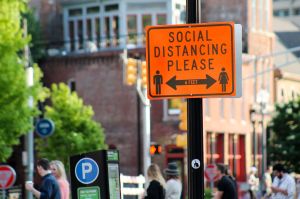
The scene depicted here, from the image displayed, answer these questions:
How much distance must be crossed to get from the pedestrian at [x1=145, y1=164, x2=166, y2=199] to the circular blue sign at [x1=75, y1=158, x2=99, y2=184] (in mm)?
4975

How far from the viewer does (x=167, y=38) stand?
Result: 10508 millimetres

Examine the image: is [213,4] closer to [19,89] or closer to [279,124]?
[279,124]

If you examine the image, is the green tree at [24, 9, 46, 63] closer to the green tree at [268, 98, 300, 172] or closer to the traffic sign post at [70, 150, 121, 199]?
the green tree at [268, 98, 300, 172]

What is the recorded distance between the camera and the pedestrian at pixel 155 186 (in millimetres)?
18469

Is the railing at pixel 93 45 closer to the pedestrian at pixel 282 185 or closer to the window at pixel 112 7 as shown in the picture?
the window at pixel 112 7

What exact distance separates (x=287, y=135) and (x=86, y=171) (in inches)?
1958

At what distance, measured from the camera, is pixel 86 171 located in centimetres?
1352

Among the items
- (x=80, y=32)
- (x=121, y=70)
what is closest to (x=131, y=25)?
(x=121, y=70)

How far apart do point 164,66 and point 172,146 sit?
5092cm

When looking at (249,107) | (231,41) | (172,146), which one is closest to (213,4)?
(249,107)

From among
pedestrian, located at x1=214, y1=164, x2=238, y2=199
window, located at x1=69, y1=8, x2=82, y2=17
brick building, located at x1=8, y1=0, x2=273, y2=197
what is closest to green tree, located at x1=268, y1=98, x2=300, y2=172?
brick building, located at x1=8, y1=0, x2=273, y2=197

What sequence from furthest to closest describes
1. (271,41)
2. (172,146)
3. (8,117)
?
(271,41), (172,146), (8,117)

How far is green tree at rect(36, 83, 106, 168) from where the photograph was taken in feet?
179

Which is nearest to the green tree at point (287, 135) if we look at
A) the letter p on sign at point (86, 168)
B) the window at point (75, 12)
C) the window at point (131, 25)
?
the window at point (131, 25)
